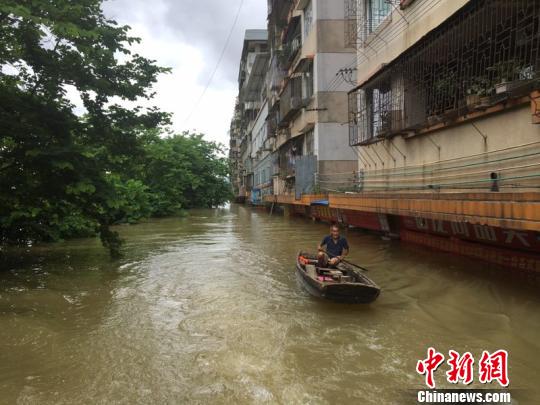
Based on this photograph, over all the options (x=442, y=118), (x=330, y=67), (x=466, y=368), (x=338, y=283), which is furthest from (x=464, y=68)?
(x=330, y=67)

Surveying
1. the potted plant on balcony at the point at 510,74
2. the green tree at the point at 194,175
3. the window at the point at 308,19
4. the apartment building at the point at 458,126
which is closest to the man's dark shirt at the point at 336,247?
the apartment building at the point at 458,126

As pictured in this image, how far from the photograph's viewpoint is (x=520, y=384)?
16.7 ft

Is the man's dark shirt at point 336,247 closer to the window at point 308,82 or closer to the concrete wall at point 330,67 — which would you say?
the concrete wall at point 330,67

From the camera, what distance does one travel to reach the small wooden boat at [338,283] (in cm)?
781

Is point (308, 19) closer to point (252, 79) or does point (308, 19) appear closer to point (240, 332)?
point (240, 332)

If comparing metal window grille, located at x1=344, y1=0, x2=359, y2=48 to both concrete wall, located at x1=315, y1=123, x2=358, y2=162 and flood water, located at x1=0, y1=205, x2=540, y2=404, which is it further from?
flood water, located at x1=0, y1=205, x2=540, y2=404

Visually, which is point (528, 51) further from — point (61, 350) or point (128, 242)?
point (128, 242)

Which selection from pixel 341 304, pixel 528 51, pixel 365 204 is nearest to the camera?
pixel 341 304

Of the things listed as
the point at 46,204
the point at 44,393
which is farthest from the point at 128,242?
the point at 44,393

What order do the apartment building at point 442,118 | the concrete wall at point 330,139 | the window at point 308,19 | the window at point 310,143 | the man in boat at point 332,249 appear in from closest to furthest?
the apartment building at point 442,118 → the man in boat at point 332,249 → the concrete wall at point 330,139 → the window at point 308,19 → the window at point 310,143

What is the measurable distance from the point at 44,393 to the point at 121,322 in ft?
8.63

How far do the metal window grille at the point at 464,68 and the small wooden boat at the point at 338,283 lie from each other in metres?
4.60

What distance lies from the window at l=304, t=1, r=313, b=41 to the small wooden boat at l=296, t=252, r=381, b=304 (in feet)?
60.2

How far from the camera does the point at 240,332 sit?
7121 mm
